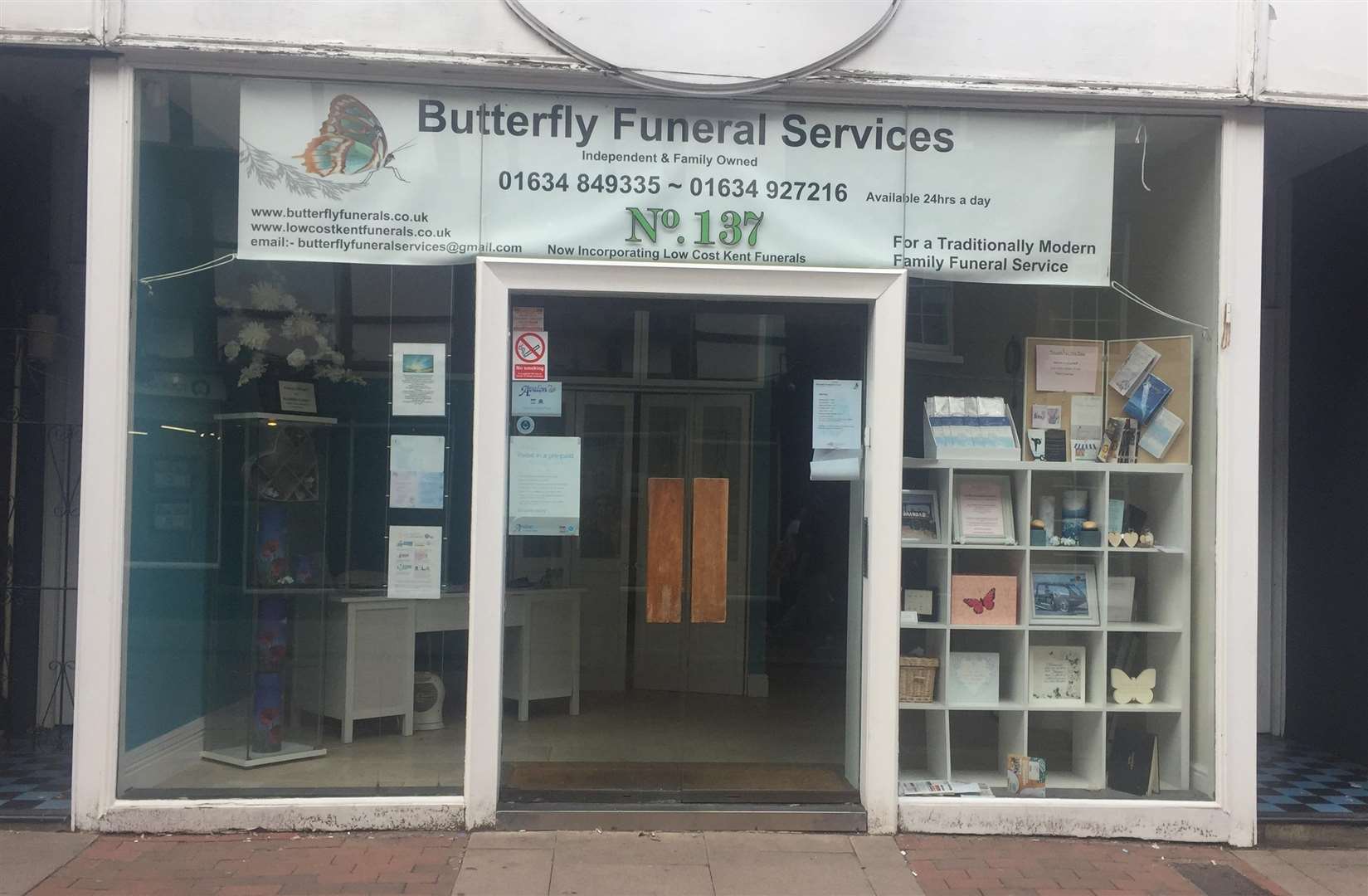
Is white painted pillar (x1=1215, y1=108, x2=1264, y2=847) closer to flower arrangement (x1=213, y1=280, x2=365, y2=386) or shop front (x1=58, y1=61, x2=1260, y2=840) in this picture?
shop front (x1=58, y1=61, x2=1260, y2=840)

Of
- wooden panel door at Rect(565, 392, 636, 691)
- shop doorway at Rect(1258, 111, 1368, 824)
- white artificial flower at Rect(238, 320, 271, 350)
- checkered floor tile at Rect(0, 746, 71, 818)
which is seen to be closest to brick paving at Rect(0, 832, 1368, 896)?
checkered floor tile at Rect(0, 746, 71, 818)

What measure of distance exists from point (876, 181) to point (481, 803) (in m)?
3.47

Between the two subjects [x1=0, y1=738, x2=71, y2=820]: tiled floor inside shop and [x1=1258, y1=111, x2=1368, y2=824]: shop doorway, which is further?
[x1=1258, y1=111, x2=1368, y2=824]: shop doorway

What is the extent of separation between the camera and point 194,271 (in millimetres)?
5391

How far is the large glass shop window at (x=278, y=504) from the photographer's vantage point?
535 centimetres

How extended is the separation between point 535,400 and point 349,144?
1.47 meters

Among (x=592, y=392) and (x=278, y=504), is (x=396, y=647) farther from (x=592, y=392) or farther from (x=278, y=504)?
(x=592, y=392)

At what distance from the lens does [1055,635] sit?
5730mm

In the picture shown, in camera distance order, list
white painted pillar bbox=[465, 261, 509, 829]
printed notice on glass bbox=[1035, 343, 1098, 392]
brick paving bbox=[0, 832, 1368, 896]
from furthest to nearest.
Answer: printed notice on glass bbox=[1035, 343, 1098, 392] < white painted pillar bbox=[465, 261, 509, 829] < brick paving bbox=[0, 832, 1368, 896]

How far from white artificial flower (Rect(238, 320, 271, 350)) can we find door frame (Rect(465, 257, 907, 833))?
1.20 metres

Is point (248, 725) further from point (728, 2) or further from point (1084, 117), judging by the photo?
point (1084, 117)

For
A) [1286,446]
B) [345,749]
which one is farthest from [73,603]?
[1286,446]

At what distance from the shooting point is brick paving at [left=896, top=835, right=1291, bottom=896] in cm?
473

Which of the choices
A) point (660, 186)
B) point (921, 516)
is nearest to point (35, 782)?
point (660, 186)
